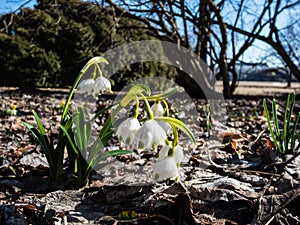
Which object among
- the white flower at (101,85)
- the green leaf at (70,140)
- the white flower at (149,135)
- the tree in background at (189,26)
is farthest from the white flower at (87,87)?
the tree in background at (189,26)

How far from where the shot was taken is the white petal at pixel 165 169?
1.04 metres

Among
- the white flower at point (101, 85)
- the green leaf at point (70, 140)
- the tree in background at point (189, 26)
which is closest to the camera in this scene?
the green leaf at point (70, 140)

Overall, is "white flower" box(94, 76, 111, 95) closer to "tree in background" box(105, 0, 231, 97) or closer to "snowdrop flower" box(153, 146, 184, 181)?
"snowdrop flower" box(153, 146, 184, 181)

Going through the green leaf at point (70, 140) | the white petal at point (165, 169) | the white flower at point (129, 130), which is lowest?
the white petal at point (165, 169)

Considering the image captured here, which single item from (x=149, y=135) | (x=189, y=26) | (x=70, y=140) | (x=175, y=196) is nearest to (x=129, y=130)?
(x=149, y=135)

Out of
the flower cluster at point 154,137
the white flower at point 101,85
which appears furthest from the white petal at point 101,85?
the flower cluster at point 154,137

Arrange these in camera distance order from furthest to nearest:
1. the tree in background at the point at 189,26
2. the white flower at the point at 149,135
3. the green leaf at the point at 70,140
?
the tree in background at the point at 189,26, the green leaf at the point at 70,140, the white flower at the point at 149,135

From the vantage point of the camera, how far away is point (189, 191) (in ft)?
3.69

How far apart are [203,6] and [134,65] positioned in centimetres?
365

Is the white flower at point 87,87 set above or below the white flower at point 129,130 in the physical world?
above

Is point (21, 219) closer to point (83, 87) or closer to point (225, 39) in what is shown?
point (83, 87)

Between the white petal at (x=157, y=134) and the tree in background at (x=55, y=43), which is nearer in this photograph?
the white petal at (x=157, y=134)

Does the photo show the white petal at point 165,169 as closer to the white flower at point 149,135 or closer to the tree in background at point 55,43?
the white flower at point 149,135

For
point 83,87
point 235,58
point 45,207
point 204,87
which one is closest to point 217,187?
point 45,207
